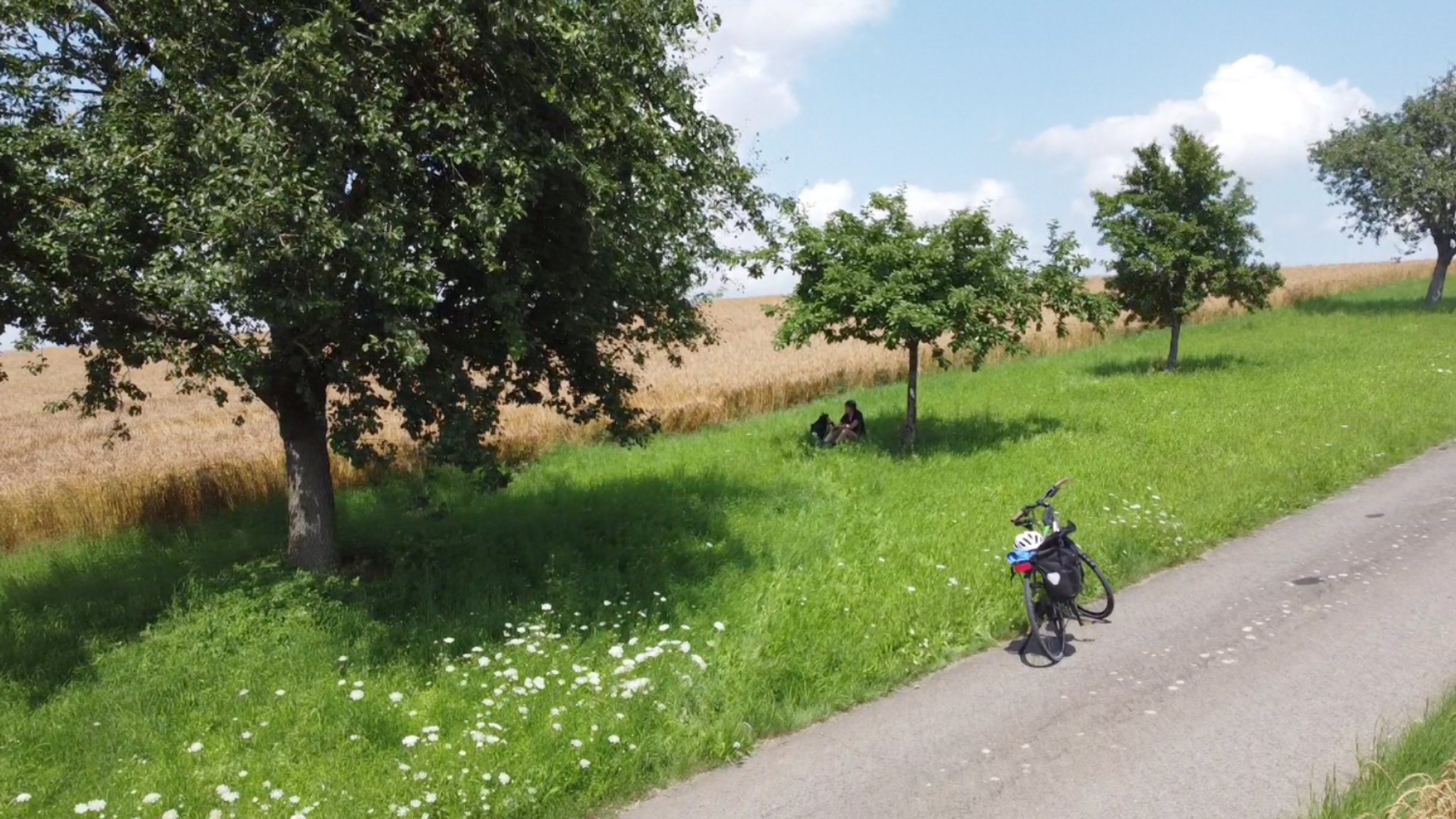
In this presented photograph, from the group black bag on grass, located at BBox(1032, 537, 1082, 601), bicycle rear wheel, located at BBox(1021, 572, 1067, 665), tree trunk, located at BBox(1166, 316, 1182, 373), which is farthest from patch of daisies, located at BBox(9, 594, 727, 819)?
tree trunk, located at BBox(1166, 316, 1182, 373)

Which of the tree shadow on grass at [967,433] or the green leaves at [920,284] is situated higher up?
the green leaves at [920,284]

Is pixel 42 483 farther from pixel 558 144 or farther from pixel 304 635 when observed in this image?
pixel 558 144

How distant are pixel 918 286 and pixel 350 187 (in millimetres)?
9033

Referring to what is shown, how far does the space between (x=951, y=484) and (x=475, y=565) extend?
6360 millimetres

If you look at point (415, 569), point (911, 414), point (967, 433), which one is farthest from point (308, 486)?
point (967, 433)

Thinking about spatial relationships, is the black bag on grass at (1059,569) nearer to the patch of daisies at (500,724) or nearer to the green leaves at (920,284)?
the patch of daisies at (500,724)

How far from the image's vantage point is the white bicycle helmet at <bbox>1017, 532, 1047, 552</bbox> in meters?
7.87

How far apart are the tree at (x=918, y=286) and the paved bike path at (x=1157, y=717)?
614 cm

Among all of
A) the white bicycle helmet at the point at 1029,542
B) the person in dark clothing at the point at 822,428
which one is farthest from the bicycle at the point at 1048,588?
the person in dark clothing at the point at 822,428

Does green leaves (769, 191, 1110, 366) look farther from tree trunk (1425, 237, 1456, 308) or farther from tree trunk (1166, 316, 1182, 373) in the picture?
tree trunk (1425, 237, 1456, 308)

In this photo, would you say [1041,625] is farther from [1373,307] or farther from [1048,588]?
[1373,307]

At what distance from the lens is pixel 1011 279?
49.9 ft

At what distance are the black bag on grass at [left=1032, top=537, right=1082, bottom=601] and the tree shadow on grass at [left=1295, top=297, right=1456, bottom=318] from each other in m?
31.5

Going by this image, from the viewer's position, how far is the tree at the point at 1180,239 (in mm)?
22984
